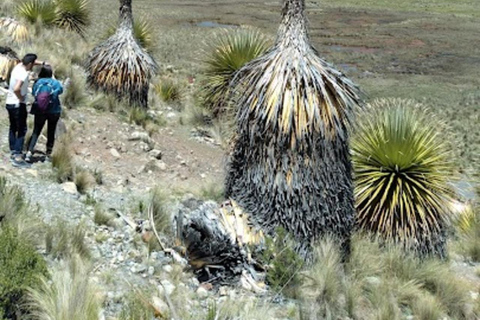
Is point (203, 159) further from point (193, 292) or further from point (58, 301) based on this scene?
point (58, 301)

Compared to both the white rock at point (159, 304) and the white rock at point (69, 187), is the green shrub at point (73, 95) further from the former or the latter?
the white rock at point (159, 304)

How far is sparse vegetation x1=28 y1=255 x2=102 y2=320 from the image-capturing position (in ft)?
17.3

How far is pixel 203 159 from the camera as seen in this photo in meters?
14.9

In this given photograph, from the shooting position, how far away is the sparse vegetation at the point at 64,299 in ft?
17.3

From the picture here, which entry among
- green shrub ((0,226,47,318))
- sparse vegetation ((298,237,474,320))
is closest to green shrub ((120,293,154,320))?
green shrub ((0,226,47,318))

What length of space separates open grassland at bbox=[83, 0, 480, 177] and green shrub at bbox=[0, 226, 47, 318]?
543 inches

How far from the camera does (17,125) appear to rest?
9734 millimetres

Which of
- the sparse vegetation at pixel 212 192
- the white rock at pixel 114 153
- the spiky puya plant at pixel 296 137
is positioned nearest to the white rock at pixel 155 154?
the white rock at pixel 114 153

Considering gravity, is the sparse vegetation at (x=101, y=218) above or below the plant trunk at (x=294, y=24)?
below

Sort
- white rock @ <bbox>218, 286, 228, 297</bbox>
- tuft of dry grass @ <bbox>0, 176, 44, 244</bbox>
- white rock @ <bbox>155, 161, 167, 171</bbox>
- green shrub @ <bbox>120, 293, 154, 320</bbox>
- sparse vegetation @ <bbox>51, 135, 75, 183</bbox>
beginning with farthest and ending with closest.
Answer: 1. white rock @ <bbox>155, 161, 167, 171</bbox>
2. sparse vegetation @ <bbox>51, 135, 75, 183</bbox>
3. white rock @ <bbox>218, 286, 228, 297</bbox>
4. tuft of dry grass @ <bbox>0, 176, 44, 244</bbox>
5. green shrub @ <bbox>120, 293, 154, 320</bbox>

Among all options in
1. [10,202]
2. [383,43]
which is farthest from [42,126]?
[383,43]

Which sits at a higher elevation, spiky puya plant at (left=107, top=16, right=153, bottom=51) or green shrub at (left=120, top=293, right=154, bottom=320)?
spiky puya plant at (left=107, top=16, right=153, bottom=51)

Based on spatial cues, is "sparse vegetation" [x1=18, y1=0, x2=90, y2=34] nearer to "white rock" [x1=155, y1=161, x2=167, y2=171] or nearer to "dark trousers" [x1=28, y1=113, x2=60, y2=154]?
"white rock" [x1=155, y1=161, x2=167, y2=171]

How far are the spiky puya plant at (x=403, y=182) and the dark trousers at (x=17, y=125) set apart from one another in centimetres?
572
